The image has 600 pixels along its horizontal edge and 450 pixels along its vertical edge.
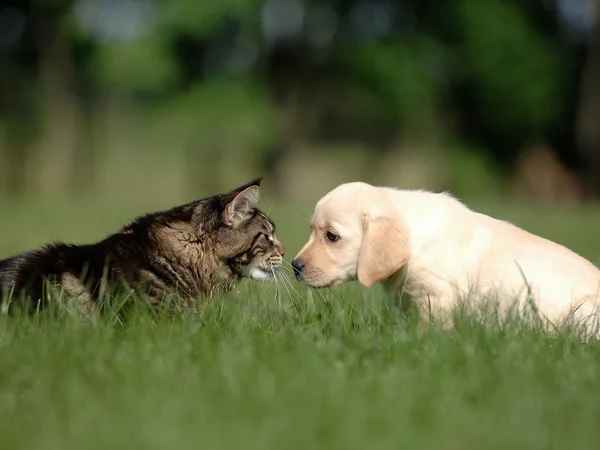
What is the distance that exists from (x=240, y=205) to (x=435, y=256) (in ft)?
4.14

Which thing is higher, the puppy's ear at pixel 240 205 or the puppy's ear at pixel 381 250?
the puppy's ear at pixel 240 205

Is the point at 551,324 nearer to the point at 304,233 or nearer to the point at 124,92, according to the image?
the point at 304,233

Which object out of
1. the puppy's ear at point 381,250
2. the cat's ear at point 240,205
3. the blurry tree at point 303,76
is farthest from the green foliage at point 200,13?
the puppy's ear at point 381,250

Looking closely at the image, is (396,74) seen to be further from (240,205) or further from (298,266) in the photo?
(298,266)

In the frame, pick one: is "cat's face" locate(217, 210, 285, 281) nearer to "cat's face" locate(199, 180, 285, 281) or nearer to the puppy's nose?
"cat's face" locate(199, 180, 285, 281)

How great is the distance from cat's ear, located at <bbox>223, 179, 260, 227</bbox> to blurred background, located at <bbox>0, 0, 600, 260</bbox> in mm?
19432

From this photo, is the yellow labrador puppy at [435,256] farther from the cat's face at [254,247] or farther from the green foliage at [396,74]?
the green foliage at [396,74]

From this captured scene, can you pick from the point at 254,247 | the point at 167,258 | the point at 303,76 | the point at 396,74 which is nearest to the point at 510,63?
the point at 396,74

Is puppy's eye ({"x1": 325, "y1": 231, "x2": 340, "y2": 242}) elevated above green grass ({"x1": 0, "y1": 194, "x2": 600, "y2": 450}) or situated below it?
above

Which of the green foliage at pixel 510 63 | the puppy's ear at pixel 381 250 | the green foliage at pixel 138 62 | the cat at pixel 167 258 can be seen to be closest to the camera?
the cat at pixel 167 258

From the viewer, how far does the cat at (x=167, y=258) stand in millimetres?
4438

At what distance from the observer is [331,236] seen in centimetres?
506

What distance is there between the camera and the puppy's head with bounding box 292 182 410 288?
15.6 feet

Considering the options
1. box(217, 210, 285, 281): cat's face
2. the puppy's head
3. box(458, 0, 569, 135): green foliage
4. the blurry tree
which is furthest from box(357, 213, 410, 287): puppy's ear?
box(458, 0, 569, 135): green foliage
